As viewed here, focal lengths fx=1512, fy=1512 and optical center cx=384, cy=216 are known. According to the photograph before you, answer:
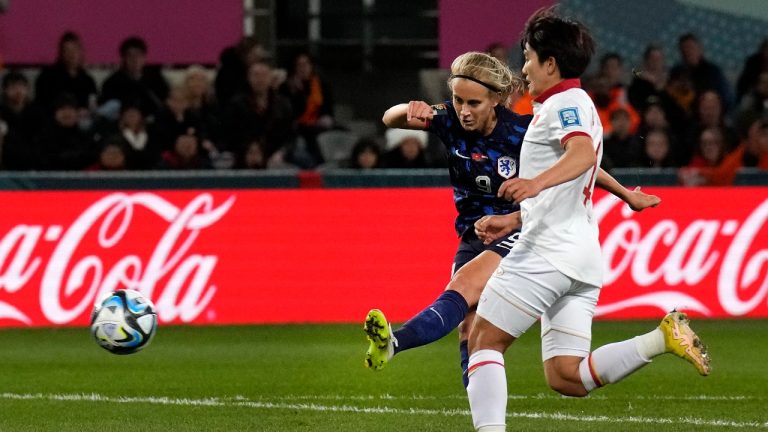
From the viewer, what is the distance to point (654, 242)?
41.3ft

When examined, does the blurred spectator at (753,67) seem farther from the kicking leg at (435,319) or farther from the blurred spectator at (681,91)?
the kicking leg at (435,319)

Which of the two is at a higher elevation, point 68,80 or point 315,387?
point 68,80

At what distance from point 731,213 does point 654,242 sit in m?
0.77

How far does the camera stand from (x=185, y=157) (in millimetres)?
14070

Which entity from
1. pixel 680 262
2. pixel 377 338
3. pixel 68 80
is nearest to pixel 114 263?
pixel 68 80

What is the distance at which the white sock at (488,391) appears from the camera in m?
5.92

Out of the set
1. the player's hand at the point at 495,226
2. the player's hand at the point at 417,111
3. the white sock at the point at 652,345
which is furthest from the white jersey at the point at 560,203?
the player's hand at the point at 417,111

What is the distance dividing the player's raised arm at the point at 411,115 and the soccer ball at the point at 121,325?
6.03ft

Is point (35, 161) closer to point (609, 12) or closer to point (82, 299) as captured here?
point (82, 299)

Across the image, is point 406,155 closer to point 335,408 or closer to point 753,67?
point 753,67

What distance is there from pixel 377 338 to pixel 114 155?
26.7 feet

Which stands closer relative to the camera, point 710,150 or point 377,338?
point 377,338

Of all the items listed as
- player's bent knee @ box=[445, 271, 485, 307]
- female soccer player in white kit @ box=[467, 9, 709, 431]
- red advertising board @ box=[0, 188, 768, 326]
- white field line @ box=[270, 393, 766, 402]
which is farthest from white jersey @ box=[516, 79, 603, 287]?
red advertising board @ box=[0, 188, 768, 326]

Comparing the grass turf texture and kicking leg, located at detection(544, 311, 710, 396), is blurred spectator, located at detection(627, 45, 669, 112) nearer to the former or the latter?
the grass turf texture
